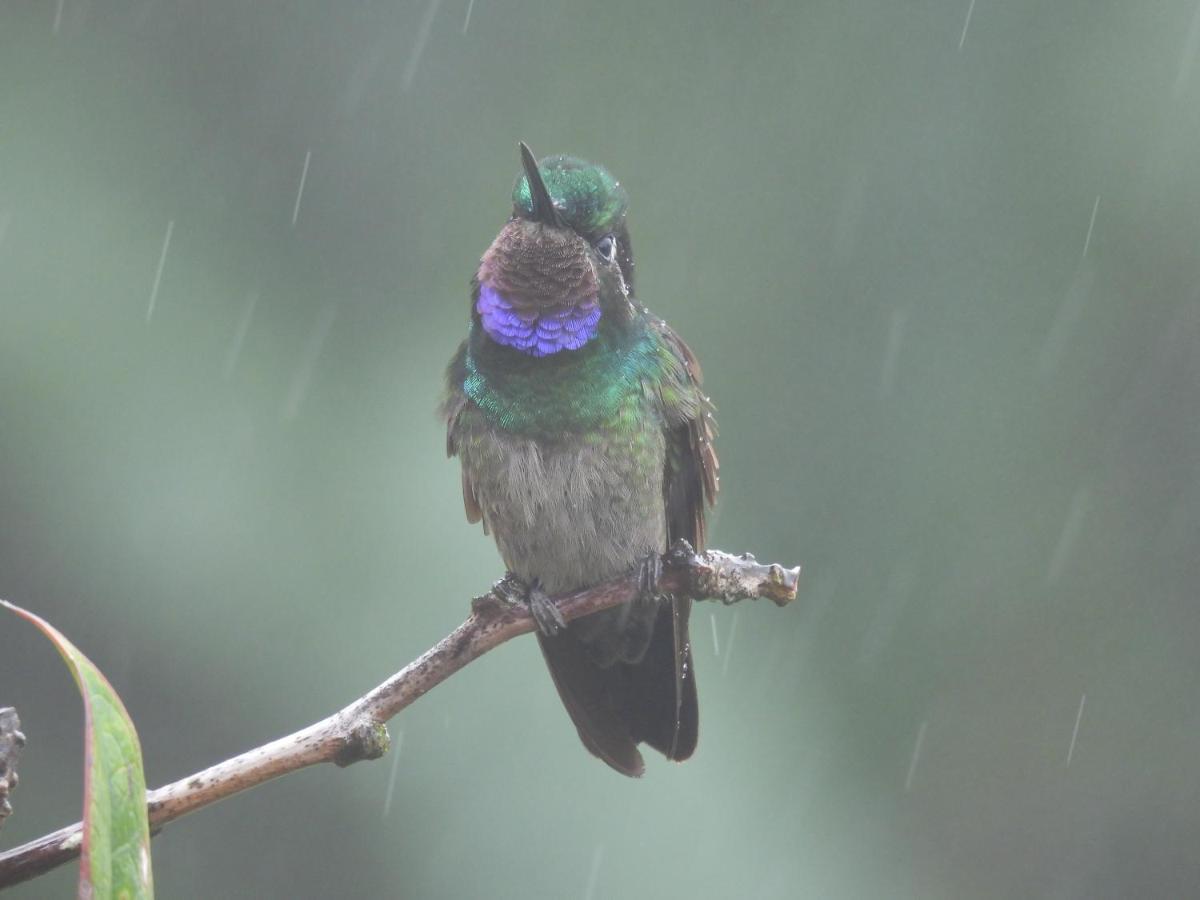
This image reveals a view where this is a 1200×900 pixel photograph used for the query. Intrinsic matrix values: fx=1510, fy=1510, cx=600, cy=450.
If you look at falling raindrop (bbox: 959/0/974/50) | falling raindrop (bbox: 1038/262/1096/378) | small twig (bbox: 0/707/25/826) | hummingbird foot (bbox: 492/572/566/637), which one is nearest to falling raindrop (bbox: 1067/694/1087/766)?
falling raindrop (bbox: 1038/262/1096/378)

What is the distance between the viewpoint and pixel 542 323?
8.46 ft

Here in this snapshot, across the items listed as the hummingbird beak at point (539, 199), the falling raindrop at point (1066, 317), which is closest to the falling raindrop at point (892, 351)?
the falling raindrop at point (1066, 317)

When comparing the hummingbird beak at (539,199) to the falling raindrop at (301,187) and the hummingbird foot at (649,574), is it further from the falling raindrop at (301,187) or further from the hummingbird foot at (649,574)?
the falling raindrop at (301,187)

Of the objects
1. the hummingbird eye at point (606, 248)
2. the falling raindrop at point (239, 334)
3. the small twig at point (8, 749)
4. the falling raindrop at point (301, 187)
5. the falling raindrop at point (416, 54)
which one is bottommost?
the falling raindrop at point (239, 334)

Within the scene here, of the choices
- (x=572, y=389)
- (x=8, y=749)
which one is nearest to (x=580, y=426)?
(x=572, y=389)

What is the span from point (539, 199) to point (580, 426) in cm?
40

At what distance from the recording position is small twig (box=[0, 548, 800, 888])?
1131 mm

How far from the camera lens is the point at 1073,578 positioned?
5.85 m

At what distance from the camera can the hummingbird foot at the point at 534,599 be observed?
2281mm

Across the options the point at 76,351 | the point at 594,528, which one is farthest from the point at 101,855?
the point at 76,351

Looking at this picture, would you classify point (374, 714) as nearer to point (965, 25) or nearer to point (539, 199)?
point (539, 199)

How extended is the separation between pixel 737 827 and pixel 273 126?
3262mm

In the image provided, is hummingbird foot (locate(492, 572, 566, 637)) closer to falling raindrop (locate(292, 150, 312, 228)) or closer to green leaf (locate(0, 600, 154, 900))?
green leaf (locate(0, 600, 154, 900))

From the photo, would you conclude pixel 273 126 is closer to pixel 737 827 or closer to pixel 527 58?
pixel 527 58
